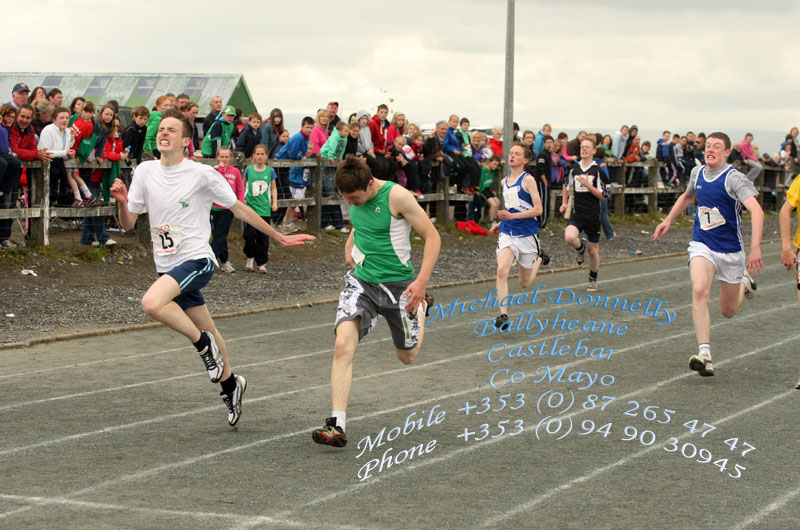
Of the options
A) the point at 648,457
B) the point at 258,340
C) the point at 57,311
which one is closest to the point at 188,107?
the point at 57,311

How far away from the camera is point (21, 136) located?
48.0ft

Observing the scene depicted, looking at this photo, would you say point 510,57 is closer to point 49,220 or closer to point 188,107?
point 188,107

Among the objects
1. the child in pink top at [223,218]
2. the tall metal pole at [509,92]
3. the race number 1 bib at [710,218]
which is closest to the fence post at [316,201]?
the child in pink top at [223,218]

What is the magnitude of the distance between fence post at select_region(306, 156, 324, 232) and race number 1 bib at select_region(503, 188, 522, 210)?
22.9ft

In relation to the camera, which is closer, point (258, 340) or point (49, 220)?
point (258, 340)

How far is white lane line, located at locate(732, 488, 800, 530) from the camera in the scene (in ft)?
17.9

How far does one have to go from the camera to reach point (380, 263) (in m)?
7.64

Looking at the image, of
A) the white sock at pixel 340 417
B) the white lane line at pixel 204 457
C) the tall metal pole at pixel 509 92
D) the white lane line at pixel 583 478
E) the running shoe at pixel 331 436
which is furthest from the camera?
the tall metal pole at pixel 509 92

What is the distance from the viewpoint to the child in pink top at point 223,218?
15.0 metres

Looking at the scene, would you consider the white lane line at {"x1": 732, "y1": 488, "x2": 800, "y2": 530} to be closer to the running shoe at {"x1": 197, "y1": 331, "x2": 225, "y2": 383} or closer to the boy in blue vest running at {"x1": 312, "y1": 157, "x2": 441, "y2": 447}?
the boy in blue vest running at {"x1": 312, "y1": 157, "x2": 441, "y2": 447}

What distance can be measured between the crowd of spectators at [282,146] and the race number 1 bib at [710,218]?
4.25 meters

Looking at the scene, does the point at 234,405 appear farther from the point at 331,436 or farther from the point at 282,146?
the point at 282,146

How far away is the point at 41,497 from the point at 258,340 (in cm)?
558

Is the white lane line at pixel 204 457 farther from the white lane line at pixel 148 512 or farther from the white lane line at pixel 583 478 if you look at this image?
the white lane line at pixel 583 478
